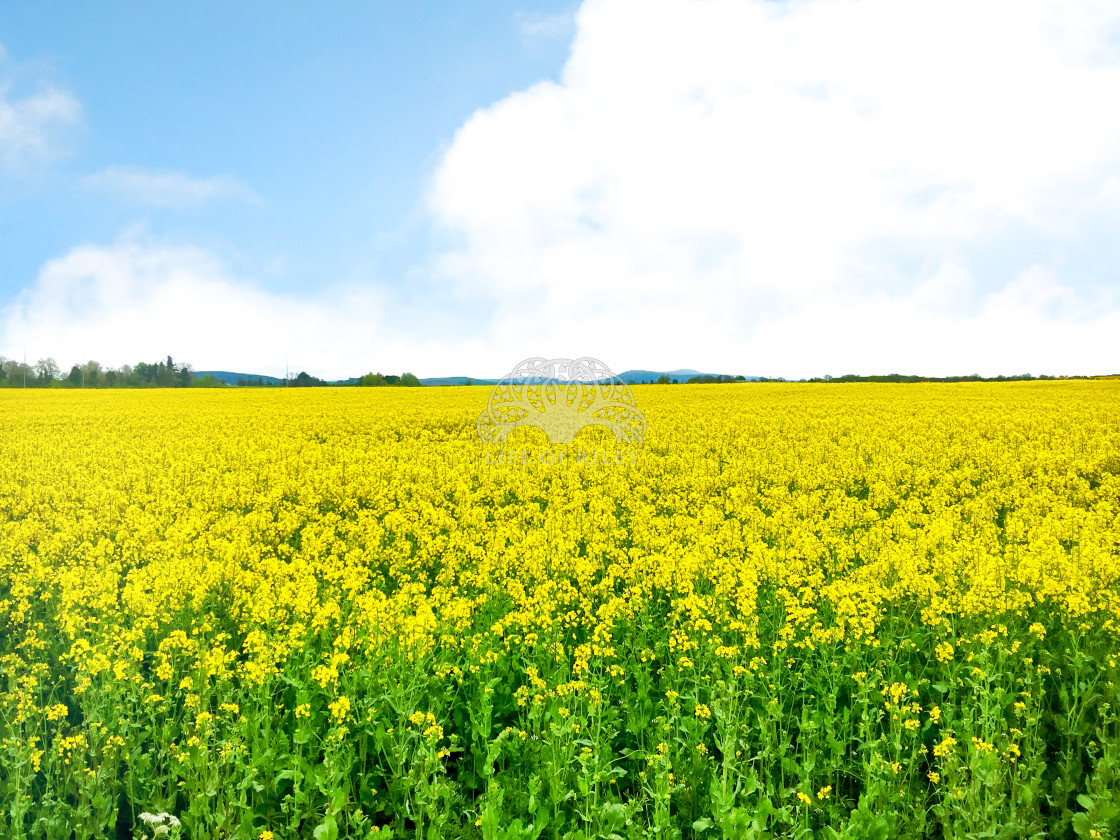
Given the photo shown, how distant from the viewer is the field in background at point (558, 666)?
182 inches

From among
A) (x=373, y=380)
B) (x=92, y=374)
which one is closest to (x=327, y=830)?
(x=373, y=380)

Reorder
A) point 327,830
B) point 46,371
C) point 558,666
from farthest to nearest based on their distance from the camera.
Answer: point 46,371
point 558,666
point 327,830

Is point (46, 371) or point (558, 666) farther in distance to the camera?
point (46, 371)

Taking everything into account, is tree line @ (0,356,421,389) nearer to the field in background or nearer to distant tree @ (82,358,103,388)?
distant tree @ (82,358,103,388)

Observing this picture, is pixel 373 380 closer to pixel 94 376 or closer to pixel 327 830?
pixel 94 376

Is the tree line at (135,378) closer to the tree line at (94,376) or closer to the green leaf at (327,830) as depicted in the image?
the tree line at (94,376)

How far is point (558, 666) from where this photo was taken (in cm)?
612

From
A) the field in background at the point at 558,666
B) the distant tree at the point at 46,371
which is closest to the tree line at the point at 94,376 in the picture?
the distant tree at the point at 46,371

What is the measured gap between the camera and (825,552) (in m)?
9.14

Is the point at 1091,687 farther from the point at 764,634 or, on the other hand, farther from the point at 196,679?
the point at 196,679

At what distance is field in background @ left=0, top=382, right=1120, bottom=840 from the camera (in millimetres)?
4633

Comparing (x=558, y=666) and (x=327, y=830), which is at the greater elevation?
(x=558, y=666)

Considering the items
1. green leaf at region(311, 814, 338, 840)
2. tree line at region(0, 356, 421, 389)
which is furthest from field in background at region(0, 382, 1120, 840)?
tree line at region(0, 356, 421, 389)

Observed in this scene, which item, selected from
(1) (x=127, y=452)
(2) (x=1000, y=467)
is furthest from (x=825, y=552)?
(1) (x=127, y=452)
